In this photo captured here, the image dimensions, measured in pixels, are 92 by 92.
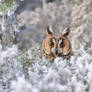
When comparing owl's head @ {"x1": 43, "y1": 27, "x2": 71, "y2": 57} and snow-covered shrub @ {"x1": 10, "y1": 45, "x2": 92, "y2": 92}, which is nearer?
snow-covered shrub @ {"x1": 10, "y1": 45, "x2": 92, "y2": 92}

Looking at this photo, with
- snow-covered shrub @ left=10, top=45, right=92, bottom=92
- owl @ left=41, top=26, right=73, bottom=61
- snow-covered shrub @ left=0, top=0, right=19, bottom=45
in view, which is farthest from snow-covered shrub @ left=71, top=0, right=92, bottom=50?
snow-covered shrub @ left=10, top=45, right=92, bottom=92

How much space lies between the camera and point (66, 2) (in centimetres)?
1309

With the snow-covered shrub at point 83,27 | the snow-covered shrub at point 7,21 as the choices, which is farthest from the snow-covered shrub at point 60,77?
the snow-covered shrub at point 83,27

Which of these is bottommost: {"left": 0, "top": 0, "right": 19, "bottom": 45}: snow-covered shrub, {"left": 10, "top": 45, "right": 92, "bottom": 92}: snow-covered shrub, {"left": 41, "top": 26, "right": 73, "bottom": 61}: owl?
{"left": 10, "top": 45, "right": 92, "bottom": 92}: snow-covered shrub

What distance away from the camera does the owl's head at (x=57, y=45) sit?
19.4 feet

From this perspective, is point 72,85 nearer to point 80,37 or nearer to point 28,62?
point 28,62

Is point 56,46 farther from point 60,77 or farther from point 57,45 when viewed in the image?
point 60,77

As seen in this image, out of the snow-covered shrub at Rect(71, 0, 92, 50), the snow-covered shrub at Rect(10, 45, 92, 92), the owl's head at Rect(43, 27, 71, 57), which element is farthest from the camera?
the snow-covered shrub at Rect(71, 0, 92, 50)

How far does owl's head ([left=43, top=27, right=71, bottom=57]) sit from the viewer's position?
232 inches

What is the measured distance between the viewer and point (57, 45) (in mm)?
5855

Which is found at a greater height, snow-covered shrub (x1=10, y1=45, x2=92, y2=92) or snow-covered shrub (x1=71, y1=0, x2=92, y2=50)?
snow-covered shrub (x1=71, y1=0, x2=92, y2=50)

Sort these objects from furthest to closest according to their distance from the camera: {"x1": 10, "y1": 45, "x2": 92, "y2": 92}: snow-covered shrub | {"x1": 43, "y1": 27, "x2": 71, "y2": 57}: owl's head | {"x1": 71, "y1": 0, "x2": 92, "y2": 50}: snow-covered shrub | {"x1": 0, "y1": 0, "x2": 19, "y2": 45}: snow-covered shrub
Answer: {"x1": 71, "y1": 0, "x2": 92, "y2": 50}: snow-covered shrub < {"x1": 0, "y1": 0, "x2": 19, "y2": 45}: snow-covered shrub < {"x1": 43, "y1": 27, "x2": 71, "y2": 57}: owl's head < {"x1": 10, "y1": 45, "x2": 92, "y2": 92}: snow-covered shrub

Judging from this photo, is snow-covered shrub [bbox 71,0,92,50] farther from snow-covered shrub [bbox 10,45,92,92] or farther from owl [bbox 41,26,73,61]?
snow-covered shrub [bbox 10,45,92,92]

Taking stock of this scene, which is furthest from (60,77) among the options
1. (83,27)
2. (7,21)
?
(83,27)
